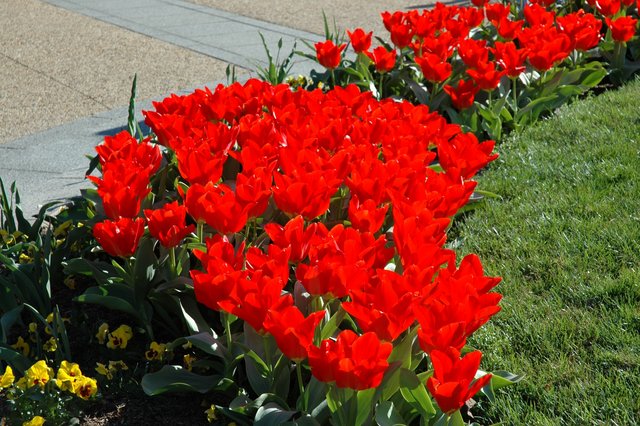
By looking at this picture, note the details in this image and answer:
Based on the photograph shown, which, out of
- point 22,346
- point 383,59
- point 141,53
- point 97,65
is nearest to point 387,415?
point 22,346

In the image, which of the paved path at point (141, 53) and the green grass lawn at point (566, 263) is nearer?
the green grass lawn at point (566, 263)

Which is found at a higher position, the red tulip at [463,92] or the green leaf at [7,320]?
the red tulip at [463,92]

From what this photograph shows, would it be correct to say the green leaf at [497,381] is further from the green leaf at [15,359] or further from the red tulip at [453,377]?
the green leaf at [15,359]

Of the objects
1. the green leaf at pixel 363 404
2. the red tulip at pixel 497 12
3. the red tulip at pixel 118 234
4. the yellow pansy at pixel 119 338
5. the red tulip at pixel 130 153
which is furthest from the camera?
the red tulip at pixel 497 12

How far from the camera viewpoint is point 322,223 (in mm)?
2656

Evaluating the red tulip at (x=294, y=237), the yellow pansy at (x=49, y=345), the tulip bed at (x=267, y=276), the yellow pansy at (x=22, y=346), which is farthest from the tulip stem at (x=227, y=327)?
the yellow pansy at (x=22, y=346)

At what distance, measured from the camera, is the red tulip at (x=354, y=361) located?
1880 millimetres

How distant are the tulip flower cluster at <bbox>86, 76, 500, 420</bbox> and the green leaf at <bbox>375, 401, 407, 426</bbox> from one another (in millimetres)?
185

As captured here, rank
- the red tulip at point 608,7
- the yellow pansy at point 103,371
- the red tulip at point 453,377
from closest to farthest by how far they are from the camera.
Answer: the red tulip at point 453,377 → the yellow pansy at point 103,371 → the red tulip at point 608,7

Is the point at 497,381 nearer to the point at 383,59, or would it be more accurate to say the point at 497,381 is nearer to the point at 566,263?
the point at 566,263

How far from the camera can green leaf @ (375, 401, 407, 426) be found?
6.97 ft

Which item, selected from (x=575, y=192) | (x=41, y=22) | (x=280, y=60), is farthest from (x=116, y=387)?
(x=41, y=22)

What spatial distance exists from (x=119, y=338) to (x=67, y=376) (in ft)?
1.20

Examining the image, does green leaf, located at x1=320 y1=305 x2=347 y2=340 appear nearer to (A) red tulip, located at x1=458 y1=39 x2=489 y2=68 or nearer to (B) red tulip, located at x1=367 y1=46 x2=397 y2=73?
(A) red tulip, located at x1=458 y1=39 x2=489 y2=68
